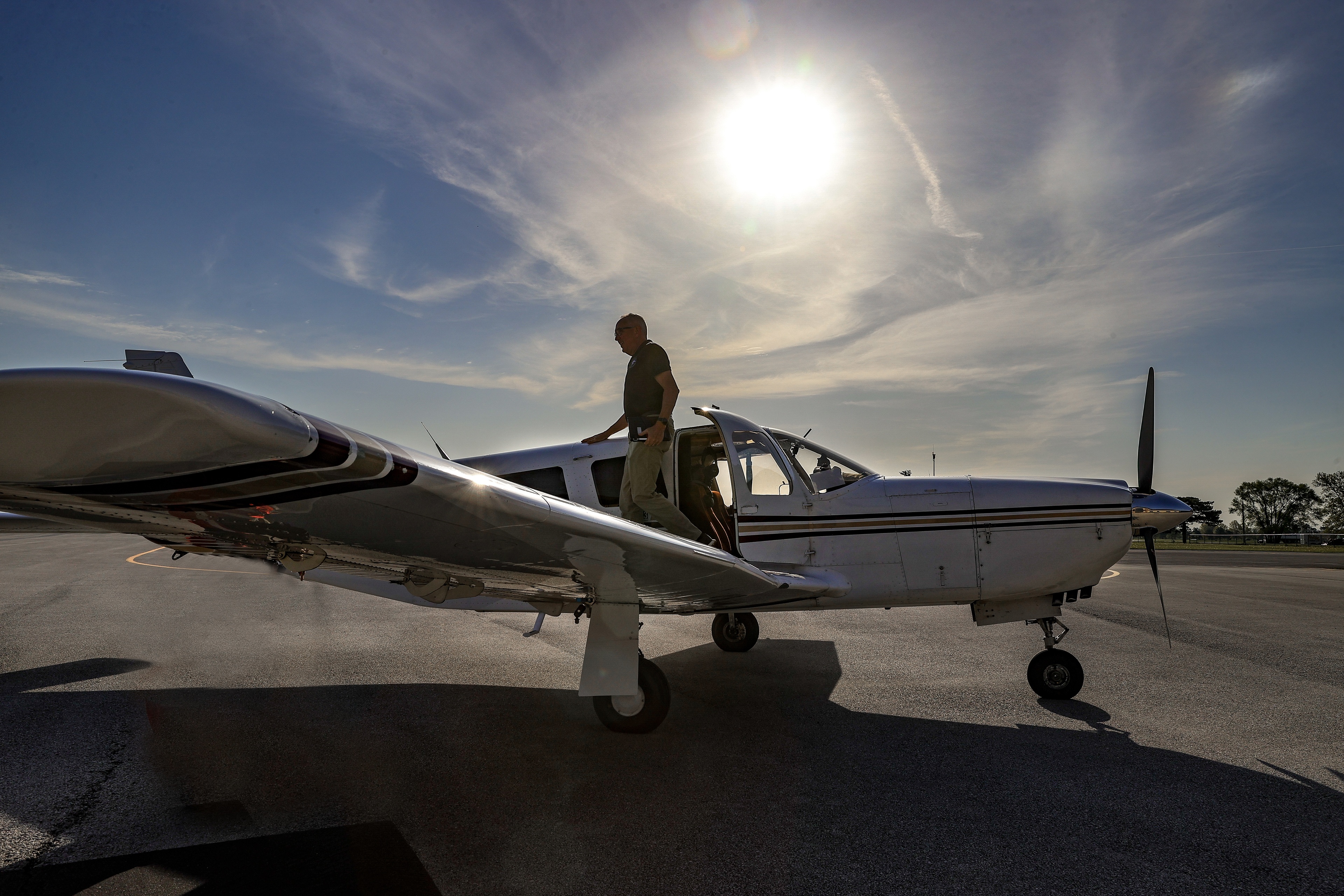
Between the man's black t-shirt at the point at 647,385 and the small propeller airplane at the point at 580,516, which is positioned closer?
the small propeller airplane at the point at 580,516

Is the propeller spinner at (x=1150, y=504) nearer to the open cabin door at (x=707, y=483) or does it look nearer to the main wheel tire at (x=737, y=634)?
the open cabin door at (x=707, y=483)

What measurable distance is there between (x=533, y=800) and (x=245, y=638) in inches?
224

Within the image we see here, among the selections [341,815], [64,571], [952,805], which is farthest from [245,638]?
[64,571]

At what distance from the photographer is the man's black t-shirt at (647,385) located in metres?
4.62

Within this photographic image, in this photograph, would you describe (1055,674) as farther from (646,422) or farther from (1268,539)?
(1268,539)

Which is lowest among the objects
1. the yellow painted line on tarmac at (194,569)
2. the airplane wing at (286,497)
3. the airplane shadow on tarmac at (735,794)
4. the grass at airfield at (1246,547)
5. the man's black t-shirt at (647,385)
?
the airplane shadow on tarmac at (735,794)

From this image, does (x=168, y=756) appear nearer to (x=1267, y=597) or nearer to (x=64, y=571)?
(x=64, y=571)

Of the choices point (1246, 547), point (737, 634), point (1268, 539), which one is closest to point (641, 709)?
point (737, 634)

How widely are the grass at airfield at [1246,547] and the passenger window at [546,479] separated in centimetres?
3493

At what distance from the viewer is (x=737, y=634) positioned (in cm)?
729

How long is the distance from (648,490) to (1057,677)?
11.5 feet

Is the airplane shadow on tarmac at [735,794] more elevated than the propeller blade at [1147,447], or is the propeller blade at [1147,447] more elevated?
the propeller blade at [1147,447]

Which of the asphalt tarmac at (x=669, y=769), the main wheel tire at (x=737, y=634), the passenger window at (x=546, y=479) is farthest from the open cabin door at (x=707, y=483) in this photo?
the main wheel tire at (x=737, y=634)

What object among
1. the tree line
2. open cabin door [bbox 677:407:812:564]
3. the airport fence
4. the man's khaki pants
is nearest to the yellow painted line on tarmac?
the man's khaki pants
